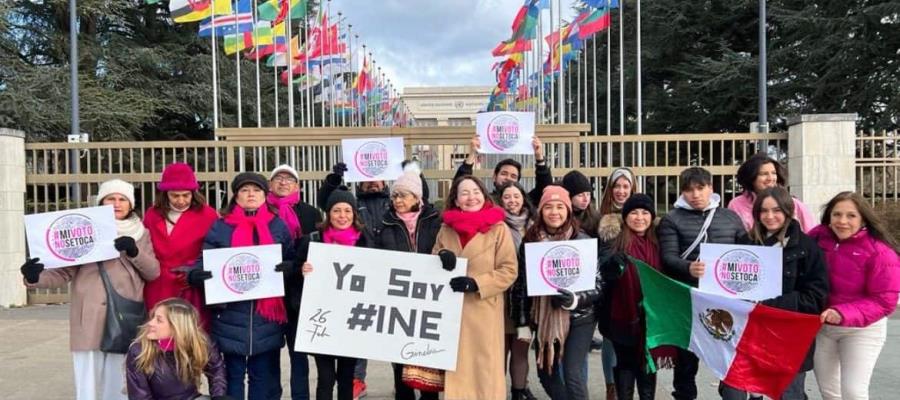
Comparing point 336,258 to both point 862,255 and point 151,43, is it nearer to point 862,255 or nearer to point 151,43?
point 862,255

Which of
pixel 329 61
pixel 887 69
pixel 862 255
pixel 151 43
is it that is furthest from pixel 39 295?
pixel 887 69

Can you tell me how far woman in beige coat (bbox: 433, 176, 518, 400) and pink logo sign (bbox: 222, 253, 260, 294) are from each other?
1.17 m

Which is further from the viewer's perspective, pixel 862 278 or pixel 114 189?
pixel 114 189

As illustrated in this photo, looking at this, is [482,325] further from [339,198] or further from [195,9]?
[195,9]

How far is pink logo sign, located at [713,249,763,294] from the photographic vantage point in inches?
164

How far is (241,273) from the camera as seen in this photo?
14.2ft

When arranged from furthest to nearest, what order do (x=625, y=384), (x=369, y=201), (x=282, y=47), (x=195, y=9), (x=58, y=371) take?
(x=282, y=47)
(x=195, y=9)
(x=58, y=371)
(x=369, y=201)
(x=625, y=384)

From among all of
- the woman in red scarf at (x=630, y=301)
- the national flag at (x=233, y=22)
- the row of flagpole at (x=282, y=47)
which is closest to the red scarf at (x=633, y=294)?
the woman in red scarf at (x=630, y=301)

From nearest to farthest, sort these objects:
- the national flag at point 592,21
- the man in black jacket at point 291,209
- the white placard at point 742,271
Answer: the white placard at point 742,271 → the man in black jacket at point 291,209 → the national flag at point 592,21

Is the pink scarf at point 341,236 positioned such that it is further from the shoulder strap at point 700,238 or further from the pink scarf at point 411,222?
the shoulder strap at point 700,238

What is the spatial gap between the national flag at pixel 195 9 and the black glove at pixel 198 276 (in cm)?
1293

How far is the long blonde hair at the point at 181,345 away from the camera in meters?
3.75

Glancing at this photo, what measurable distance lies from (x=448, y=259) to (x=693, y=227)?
5.44 ft

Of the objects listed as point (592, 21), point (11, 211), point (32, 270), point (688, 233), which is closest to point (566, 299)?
point (688, 233)
